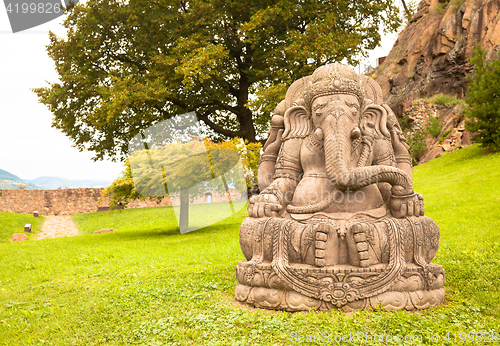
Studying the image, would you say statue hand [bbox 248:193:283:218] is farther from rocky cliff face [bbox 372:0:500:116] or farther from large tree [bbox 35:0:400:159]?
rocky cliff face [bbox 372:0:500:116]

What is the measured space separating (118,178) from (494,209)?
999 cm

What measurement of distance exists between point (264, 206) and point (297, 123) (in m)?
1.07

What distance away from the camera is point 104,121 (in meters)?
11.1

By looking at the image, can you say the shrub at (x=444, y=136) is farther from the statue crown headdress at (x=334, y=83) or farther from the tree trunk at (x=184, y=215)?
the statue crown headdress at (x=334, y=83)

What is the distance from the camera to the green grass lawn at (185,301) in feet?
9.66

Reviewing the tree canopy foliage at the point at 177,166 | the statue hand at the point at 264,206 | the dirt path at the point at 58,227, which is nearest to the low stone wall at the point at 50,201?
the dirt path at the point at 58,227

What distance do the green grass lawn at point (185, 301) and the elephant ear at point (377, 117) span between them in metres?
1.77

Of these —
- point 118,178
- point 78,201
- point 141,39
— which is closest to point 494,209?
point 118,178

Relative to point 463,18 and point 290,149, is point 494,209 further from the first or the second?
point 463,18

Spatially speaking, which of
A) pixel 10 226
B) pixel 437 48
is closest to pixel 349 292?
pixel 10 226

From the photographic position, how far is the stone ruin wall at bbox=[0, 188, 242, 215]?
23.5m

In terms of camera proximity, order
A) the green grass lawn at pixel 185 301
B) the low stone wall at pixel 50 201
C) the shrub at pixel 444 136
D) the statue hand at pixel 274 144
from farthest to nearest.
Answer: the low stone wall at pixel 50 201
the shrub at pixel 444 136
the statue hand at pixel 274 144
the green grass lawn at pixel 185 301

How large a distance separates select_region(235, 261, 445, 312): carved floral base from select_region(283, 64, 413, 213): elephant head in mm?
713

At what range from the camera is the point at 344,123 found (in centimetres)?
374
